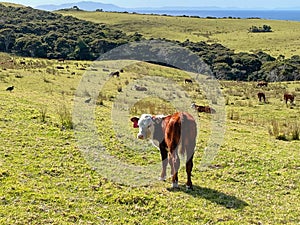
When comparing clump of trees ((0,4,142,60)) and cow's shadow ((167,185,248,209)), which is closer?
cow's shadow ((167,185,248,209))

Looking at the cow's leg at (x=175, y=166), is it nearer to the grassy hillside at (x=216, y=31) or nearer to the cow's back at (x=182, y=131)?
the cow's back at (x=182, y=131)

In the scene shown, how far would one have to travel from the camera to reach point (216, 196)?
7.98 m

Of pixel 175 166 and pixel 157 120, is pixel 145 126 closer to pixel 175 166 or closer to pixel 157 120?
pixel 157 120

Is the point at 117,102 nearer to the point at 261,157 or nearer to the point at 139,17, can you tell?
the point at 261,157

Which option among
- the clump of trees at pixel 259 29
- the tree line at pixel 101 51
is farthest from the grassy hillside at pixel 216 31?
the tree line at pixel 101 51

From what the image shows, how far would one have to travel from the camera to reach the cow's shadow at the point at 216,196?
299 inches

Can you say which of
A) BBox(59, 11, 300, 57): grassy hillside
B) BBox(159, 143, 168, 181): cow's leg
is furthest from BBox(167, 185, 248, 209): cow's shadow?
BBox(59, 11, 300, 57): grassy hillside

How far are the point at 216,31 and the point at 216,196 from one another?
97633 millimetres

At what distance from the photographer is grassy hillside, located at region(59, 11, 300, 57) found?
80750 mm

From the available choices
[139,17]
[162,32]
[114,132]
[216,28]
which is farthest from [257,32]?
[114,132]

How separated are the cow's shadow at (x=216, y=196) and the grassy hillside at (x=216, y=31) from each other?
217 feet

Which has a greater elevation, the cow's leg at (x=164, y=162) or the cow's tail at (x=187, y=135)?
the cow's tail at (x=187, y=135)

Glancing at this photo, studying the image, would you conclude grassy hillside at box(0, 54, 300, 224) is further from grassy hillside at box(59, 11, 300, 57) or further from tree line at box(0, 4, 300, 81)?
grassy hillside at box(59, 11, 300, 57)

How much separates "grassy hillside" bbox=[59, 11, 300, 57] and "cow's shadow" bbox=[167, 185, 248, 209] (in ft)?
217
